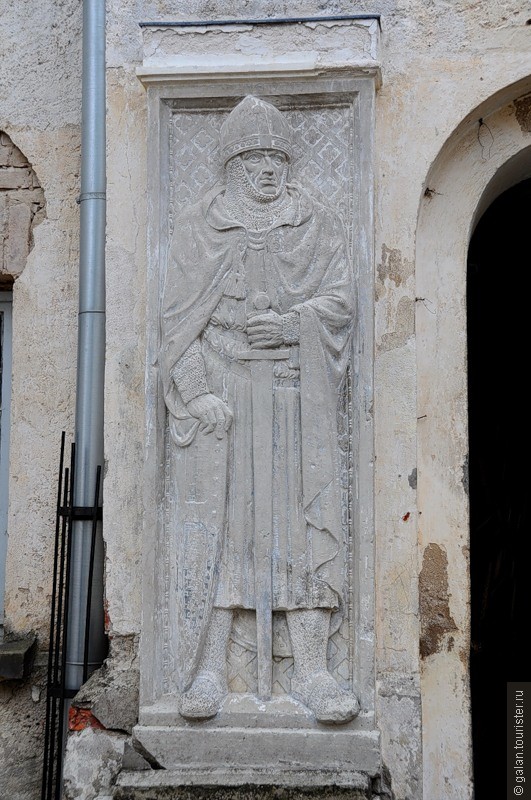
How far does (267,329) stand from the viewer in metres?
3.54

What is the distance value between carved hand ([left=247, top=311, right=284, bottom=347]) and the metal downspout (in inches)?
32.3

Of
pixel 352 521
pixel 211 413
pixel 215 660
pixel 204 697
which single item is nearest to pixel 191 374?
pixel 211 413

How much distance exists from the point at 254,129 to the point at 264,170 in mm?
156

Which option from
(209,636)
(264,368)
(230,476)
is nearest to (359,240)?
(264,368)

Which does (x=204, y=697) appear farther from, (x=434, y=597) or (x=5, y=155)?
(x=5, y=155)

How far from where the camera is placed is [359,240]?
3.59m

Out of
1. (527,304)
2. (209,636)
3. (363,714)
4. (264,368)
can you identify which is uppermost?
(527,304)

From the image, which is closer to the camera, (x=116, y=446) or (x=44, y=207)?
(x=116, y=446)

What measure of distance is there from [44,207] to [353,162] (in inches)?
63.2

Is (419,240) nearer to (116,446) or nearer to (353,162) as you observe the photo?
(353,162)

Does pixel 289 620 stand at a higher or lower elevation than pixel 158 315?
lower

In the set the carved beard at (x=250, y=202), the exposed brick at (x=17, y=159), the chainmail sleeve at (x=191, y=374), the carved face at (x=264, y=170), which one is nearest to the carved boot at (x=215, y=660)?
the chainmail sleeve at (x=191, y=374)

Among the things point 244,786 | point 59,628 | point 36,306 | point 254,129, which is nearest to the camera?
point 244,786

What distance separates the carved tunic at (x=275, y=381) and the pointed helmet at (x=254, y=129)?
0.20 metres
